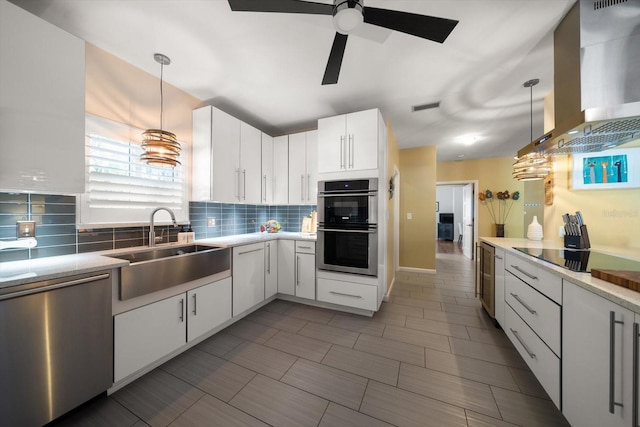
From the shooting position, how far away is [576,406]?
1078mm

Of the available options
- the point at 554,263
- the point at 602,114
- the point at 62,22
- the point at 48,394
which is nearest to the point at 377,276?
the point at 554,263

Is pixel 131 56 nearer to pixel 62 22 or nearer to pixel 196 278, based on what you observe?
pixel 62 22

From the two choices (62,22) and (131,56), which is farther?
(131,56)

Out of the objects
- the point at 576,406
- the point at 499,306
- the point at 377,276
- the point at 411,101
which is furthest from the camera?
the point at 411,101

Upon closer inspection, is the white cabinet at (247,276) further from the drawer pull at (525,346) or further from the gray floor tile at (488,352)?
the drawer pull at (525,346)

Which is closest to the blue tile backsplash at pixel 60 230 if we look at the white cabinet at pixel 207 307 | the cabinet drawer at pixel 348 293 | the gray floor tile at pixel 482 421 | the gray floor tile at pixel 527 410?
the white cabinet at pixel 207 307

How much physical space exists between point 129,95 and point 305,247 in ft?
7.60

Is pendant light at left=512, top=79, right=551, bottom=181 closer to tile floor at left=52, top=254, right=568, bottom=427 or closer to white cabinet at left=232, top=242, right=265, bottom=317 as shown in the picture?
tile floor at left=52, top=254, right=568, bottom=427

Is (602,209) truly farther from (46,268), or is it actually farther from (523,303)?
(46,268)

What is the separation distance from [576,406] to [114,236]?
323cm

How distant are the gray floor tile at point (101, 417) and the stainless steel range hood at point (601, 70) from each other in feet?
10.4

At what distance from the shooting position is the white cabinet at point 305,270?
9.18 ft

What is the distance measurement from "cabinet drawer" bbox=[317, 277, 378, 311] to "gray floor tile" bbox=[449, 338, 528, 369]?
0.81 meters

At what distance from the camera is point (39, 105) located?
1.29m
